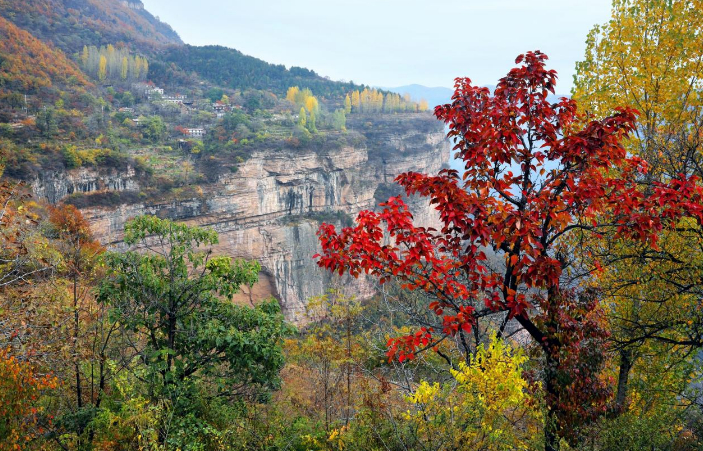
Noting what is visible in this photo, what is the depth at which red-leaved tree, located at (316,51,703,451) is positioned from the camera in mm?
2705

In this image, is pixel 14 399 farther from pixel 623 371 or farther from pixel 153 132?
pixel 153 132

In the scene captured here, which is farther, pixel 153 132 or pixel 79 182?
pixel 153 132

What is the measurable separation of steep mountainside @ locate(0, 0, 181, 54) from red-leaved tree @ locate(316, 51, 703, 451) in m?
70.6

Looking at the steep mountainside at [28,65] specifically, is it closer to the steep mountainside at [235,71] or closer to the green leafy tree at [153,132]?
the green leafy tree at [153,132]

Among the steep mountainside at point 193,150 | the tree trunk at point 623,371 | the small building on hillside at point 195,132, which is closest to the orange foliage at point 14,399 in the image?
the tree trunk at point 623,371

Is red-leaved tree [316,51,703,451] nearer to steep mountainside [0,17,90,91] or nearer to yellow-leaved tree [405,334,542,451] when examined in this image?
yellow-leaved tree [405,334,542,451]

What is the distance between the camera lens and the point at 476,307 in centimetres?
478

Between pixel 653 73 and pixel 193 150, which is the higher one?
pixel 653 73

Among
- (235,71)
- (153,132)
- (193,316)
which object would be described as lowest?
(193,316)

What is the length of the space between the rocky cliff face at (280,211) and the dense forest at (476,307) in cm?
2513

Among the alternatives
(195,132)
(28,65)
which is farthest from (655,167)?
(28,65)

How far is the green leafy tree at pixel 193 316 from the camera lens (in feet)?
18.5

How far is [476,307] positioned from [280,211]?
35.5m

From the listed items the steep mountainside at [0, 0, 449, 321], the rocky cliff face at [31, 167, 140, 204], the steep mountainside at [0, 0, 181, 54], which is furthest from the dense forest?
the steep mountainside at [0, 0, 181, 54]
